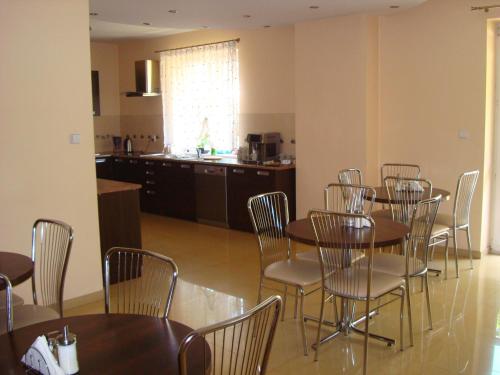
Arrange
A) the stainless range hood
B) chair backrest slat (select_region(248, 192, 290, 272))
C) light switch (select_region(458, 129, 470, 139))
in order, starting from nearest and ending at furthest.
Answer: chair backrest slat (select_region(248, 192, 290, 272))
light switch (select_region(458, 129, 470, 139))
the stainless range hood

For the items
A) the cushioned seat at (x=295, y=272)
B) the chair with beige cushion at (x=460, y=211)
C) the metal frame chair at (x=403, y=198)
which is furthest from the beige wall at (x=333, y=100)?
the cushioned seat at (x=295, y=272)

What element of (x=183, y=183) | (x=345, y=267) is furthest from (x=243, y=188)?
(x=345, y=267)

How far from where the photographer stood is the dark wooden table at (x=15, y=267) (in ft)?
8.76

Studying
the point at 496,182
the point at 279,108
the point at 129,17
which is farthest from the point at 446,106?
the point at 129,17

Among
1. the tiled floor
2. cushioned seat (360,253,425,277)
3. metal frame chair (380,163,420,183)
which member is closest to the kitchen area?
the tiled floor

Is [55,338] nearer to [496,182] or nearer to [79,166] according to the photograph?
[79,166]

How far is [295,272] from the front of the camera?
3467 millimetres

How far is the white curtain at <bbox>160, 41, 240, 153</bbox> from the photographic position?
24.0 feet

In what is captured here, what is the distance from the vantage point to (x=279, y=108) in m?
6.80

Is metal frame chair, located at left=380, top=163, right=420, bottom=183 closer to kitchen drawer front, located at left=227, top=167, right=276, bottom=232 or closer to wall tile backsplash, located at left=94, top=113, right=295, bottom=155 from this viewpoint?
kitchen drawer front, located at left=227, top=167, right=276, bottom=232

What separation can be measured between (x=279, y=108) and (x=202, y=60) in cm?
153

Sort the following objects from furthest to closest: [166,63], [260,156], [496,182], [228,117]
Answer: [166,63]
[228,117]
[260,156]
[496,182]

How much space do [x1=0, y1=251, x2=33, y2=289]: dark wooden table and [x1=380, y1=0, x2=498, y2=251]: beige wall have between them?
4086 mm

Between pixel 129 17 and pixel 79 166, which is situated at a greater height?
pixel 129 17
